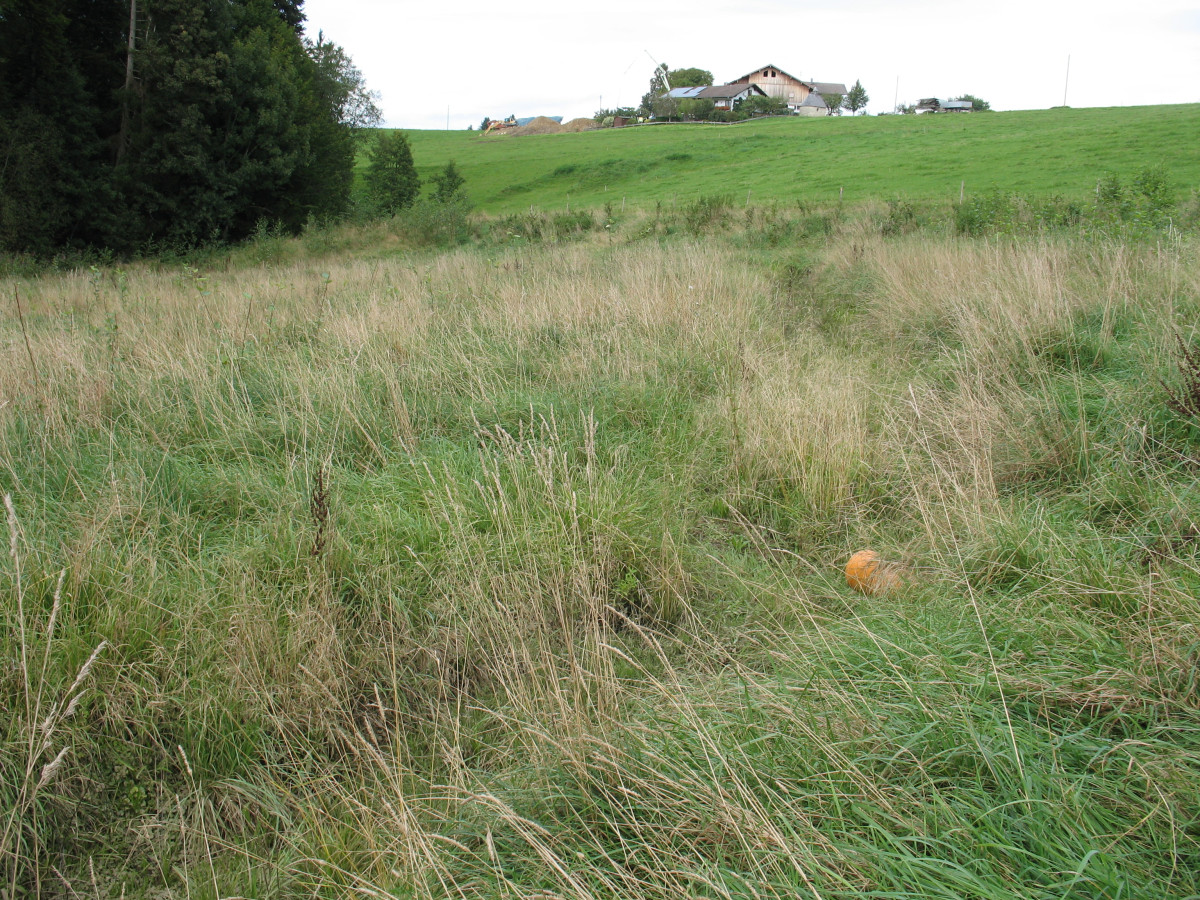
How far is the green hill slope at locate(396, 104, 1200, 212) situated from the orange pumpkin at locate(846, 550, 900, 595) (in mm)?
19029

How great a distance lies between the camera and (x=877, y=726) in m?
1.91

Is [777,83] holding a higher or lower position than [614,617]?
higher

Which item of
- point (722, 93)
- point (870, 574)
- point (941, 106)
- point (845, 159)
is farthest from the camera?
point (722, 93)

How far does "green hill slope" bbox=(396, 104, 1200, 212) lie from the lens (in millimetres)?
22672

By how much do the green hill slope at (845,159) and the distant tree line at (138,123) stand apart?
12628mm

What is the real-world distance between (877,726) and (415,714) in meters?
1.61

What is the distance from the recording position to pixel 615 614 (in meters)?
2.70

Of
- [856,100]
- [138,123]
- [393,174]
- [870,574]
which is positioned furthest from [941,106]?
[870,574]

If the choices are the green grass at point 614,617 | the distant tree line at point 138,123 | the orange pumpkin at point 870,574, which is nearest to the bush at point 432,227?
the distant tree line at point 138,123

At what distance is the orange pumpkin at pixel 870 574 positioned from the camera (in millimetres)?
2997

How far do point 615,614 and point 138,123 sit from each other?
2572 cm

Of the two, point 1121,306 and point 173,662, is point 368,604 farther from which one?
point 1121,306

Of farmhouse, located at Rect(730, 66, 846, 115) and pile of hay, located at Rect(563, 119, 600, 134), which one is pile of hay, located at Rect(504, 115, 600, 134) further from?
farmhouse, located at Rect(730, 66, 846, 115)

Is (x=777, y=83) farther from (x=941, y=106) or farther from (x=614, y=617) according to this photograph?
(x=614, y=617)
